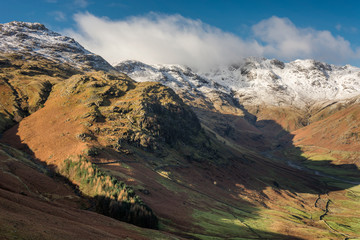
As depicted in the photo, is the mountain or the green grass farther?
the green grass

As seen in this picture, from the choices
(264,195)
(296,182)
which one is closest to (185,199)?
(264,195)

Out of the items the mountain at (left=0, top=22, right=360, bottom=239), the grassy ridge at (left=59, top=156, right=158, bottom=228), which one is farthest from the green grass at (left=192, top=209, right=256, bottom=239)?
the grassy ridge at (left=59, top=156, right=158, bottom=228)

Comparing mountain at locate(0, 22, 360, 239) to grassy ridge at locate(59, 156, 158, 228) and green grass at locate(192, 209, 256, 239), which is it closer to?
grassy ridge at locate(59, 156, 158, 228)

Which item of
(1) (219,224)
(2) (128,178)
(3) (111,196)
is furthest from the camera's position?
(2) (128,178)

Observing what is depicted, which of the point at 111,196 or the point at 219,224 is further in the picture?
the point at 219,224

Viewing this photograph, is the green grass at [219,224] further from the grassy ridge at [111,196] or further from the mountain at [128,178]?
the grassy ridge at [111,196]

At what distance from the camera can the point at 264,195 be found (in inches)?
4843

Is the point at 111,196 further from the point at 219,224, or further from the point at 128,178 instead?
the point at 219,224

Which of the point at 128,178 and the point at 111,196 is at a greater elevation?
the point at 128,178

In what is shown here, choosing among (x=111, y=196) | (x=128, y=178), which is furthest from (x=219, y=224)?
(x=111, y=196)

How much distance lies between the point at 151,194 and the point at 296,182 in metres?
142

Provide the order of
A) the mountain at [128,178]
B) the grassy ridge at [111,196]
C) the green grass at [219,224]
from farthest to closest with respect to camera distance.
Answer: the green grass at [219,224] < the grassy ridge at [111,196] < the mountain at [128,178]

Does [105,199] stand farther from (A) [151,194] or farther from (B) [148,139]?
(B) [148,139]

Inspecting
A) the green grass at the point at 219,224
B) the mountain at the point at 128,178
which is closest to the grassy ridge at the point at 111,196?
the mountain at the point at 128,178
